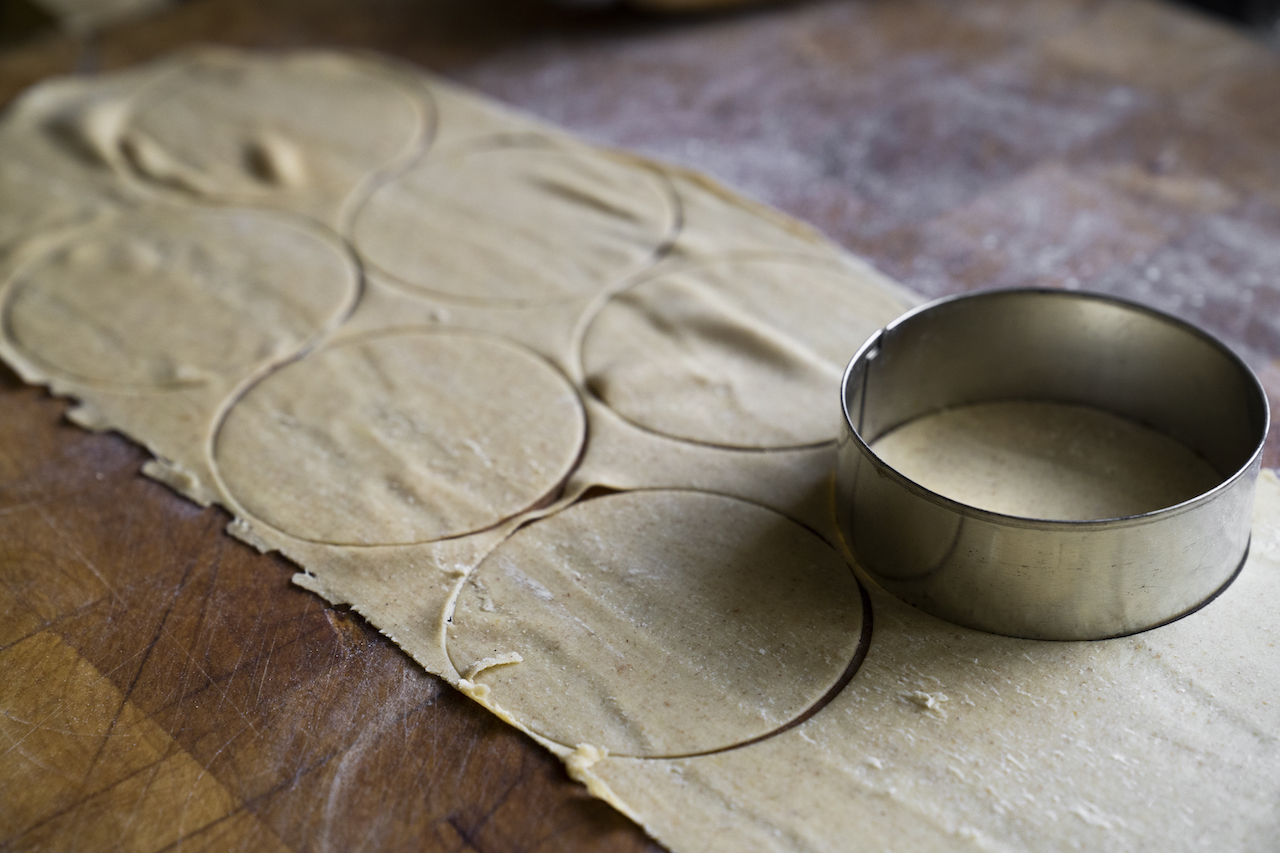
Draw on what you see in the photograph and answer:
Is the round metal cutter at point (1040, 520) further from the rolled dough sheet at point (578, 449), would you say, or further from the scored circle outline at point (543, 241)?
the scored circle outline at point (543, 241)

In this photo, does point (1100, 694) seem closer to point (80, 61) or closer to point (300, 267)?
point (300, 267)

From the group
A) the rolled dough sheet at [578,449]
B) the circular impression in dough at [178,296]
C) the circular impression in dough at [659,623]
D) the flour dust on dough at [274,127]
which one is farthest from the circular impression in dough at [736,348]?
the flour dust on dough at [274,127]

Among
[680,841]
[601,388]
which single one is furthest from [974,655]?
[601,388]

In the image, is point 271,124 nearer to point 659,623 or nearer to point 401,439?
point 401,439

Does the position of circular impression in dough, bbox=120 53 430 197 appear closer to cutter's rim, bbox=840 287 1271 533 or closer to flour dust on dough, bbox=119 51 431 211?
flour dust on dough, bbox=119 51 431 211

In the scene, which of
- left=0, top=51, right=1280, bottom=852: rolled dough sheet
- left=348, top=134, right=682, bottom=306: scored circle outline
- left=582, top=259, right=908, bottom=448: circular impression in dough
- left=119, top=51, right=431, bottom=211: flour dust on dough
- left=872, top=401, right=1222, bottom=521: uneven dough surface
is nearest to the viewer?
left=0, top=51, right=1280, bottom=852: rolled dough sheet

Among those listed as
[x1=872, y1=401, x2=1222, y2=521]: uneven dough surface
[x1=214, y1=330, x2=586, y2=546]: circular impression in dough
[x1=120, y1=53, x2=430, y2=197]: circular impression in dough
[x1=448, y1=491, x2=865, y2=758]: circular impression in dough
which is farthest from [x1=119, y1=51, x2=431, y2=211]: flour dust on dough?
[x1=872, y1=401, x2=1222, y2=521]: uneven dough surface

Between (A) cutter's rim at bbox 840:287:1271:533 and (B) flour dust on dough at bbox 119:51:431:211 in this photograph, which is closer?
(A) cutter's rim at bbox 840:287:1271:533
